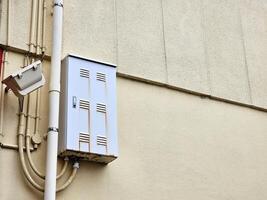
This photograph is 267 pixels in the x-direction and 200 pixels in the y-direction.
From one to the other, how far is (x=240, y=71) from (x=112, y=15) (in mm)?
1603

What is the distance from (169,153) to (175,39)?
1263 millimetres

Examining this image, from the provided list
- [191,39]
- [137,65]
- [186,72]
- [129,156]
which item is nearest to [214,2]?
[191,39]

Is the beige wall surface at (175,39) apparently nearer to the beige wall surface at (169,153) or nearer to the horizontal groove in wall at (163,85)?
the horizontal groove in wall at (163,85)

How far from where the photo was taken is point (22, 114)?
4492 millimetres

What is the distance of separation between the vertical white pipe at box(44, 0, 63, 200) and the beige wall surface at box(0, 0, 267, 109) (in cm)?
15

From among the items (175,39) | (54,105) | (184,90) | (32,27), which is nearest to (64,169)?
(54,105)

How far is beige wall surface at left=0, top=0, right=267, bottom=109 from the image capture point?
511 centimetres

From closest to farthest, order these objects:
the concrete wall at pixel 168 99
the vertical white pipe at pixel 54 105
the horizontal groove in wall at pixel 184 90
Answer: the vertical white pipe at pixel 54 105 → the concrete wall at pixel 168 99 → the horizontal groove in wall at pixel 184 90

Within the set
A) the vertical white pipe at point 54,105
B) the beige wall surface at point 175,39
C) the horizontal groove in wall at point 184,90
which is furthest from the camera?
the horizontal groove in wall at point 184,90

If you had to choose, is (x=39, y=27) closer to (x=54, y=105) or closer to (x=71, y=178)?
(x=54, y=105)

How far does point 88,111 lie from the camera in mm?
4656

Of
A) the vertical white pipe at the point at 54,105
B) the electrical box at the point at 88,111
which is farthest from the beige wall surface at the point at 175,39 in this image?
the electrical box at the point at 88,111

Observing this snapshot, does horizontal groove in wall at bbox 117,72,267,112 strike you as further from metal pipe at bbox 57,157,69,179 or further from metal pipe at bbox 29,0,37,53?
metal pipe at bbox 57,157,69,179

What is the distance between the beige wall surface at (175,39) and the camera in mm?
5113
